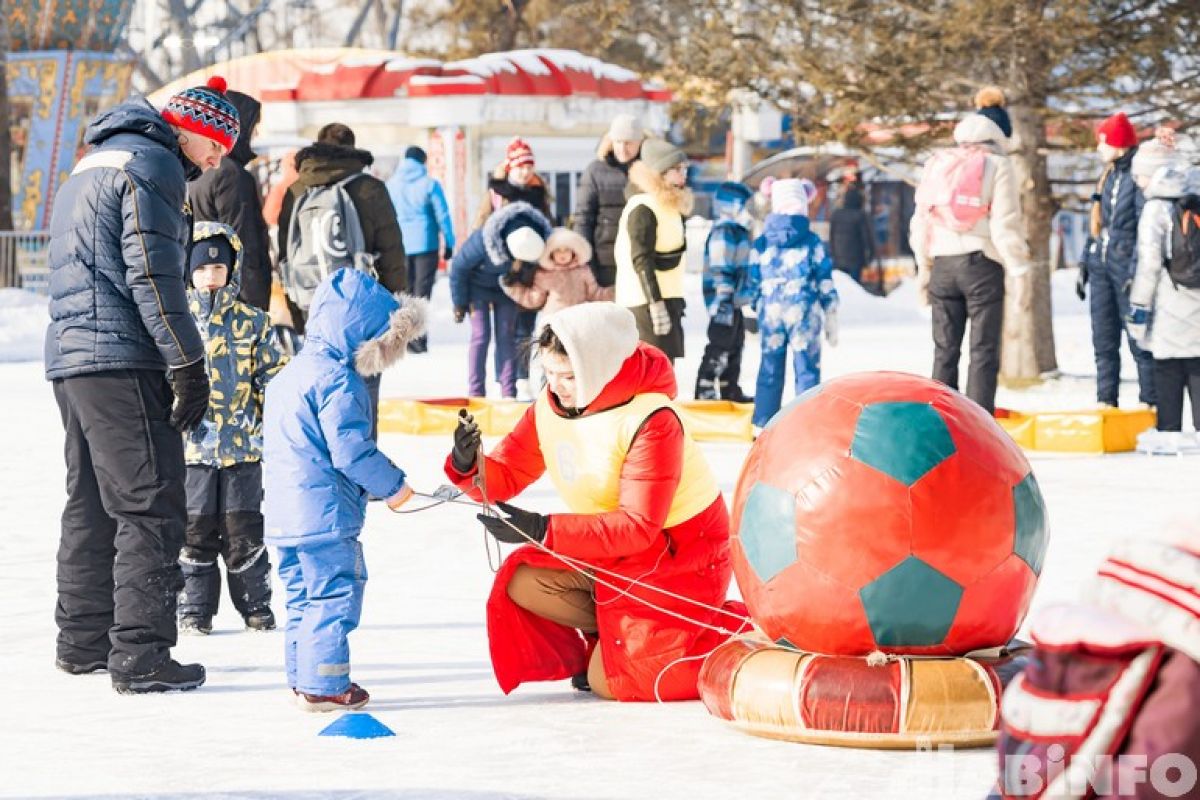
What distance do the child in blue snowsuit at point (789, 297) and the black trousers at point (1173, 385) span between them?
6.33 ft

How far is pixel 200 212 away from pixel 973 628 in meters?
4.96

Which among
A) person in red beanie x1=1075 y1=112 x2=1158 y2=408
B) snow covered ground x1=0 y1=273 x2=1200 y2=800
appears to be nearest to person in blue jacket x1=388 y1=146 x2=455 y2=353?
person in red beanie x1=1075 y1=112 x2=1158 y2=408

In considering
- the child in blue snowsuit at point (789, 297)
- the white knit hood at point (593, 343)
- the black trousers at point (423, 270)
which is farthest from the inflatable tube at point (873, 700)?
the black trousers at point (423, 270)

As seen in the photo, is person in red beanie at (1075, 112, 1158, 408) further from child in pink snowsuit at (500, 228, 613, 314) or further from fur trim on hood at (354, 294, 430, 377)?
fur trim on hood at (354, 294, 430, 377)

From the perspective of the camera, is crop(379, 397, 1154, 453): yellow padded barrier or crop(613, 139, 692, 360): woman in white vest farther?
crop(613, 139, 692, 360): woman in white vest

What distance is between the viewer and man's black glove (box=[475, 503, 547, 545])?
209 inches

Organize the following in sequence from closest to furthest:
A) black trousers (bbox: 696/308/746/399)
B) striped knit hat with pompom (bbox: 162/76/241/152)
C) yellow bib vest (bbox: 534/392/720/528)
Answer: yellow bib vest (bbox: 534/392/720/528) < striped knit hat with pompom (bbox: 162/76/241/152) < black trousers (bbox: 696/308/746/399)

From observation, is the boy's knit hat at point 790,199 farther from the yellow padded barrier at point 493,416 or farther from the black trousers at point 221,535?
the black trousers at point 221,535

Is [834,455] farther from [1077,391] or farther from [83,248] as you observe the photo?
[1077,391]

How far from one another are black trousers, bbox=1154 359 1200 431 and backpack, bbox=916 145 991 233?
4.46 ft

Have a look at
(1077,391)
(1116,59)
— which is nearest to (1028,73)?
(1116,59)

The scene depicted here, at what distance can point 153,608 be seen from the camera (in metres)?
5.77

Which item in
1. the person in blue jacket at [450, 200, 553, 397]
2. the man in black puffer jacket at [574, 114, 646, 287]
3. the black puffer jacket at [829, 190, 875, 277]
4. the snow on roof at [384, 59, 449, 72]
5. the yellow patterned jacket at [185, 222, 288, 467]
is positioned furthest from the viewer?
the black puffer jacket at [829, 190, 875, 277]

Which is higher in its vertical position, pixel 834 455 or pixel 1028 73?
pixel 1028 73
